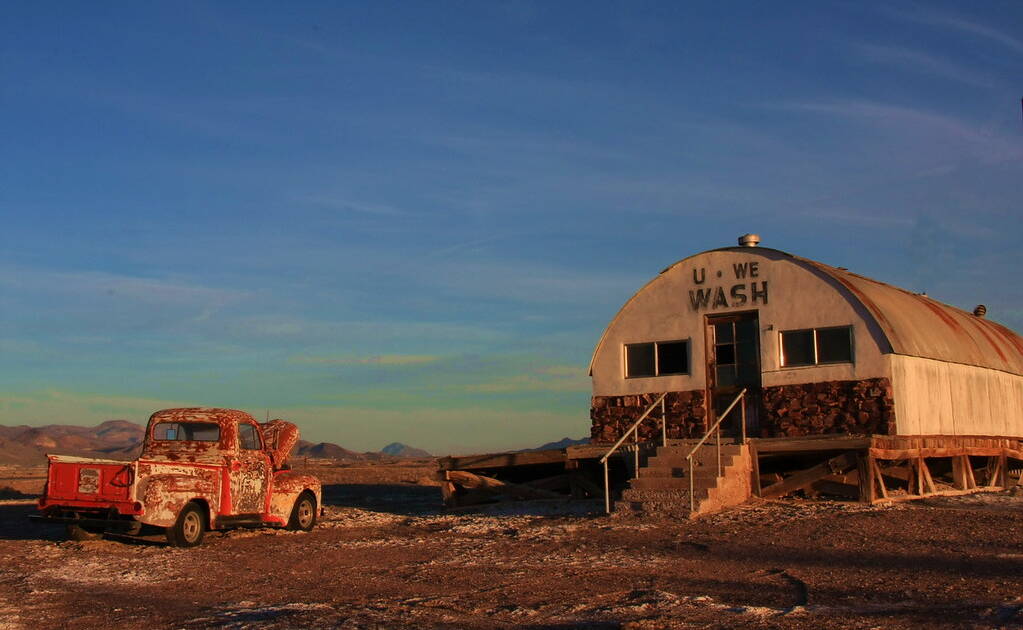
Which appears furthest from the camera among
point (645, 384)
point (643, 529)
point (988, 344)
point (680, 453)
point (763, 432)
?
point (988, 344)

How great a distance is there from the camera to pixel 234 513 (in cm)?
1667

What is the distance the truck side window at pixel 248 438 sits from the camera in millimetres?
17344

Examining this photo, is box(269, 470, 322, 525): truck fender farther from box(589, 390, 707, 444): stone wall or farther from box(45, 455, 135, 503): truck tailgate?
box(589, 390, 707, 444): stone wall

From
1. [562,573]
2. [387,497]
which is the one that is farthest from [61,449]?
[562,573]

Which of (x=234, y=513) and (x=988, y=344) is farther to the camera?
(x=988, y=344)

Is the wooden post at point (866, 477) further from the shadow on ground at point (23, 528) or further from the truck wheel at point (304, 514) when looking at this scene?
the shadow on ground at point (23, 528)

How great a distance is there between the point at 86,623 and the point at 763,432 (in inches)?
590

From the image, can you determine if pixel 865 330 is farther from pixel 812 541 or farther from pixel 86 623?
pixel 86 623

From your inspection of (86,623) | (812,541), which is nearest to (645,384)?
(812,541)

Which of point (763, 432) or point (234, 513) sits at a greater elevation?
point (763, 432)

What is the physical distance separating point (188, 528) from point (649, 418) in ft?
35.0

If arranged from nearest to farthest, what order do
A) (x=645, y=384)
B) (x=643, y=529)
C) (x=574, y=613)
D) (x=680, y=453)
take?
(x=574, y=613), (x=643, y=529), (x=680, y=453), (x=645, y=384)

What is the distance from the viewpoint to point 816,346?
2161cm

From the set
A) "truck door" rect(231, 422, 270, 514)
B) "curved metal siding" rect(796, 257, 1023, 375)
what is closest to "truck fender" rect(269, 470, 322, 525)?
"truck door" rect(231, 422, 270, 514)
